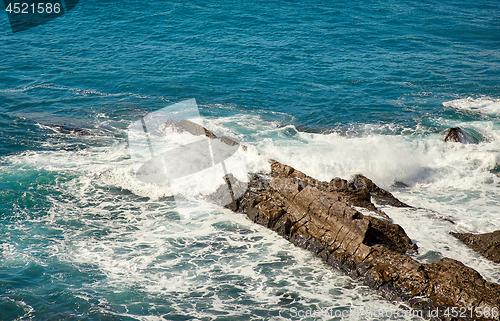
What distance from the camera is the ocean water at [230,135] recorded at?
24.3 feet

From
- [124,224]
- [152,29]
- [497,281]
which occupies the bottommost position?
[124,224]

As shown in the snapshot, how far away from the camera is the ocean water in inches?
292

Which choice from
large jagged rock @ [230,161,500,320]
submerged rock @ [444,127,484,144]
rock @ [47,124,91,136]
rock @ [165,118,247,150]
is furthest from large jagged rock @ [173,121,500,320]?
rock @ [47,124,91,136]

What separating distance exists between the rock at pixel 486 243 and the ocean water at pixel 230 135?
236mm

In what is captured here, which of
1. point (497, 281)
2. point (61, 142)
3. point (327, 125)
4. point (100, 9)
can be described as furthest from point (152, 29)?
point (497, 281)

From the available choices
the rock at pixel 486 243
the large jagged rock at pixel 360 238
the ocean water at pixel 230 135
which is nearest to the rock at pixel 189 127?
the ocean water at pixel 230 135

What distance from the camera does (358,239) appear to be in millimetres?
7840

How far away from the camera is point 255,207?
9.48 m

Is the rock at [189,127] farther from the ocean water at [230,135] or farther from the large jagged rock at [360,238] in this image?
the large jagged rock at [360,238]

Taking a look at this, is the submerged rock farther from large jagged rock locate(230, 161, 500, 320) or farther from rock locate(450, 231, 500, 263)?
rock locate(450, 231, 500, 263)

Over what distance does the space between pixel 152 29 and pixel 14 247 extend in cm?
1889

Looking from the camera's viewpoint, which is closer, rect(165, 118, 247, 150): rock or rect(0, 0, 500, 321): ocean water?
rect(0, 0, 500, 321): ocean water

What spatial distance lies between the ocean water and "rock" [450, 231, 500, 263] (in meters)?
0.24

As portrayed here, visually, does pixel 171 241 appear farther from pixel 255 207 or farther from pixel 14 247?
pixel 14 247
